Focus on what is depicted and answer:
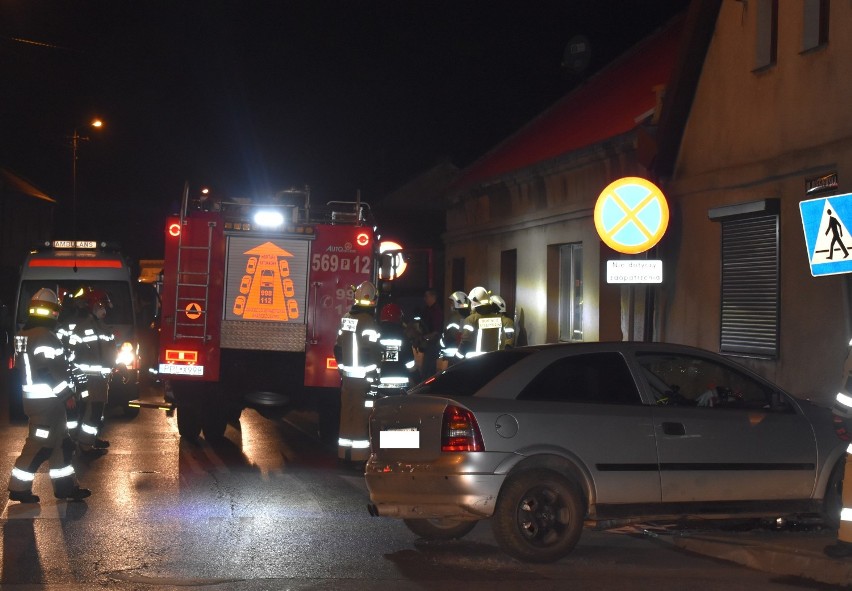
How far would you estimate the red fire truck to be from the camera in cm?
1353

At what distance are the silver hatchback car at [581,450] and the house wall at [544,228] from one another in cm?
786

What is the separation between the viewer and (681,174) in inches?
585

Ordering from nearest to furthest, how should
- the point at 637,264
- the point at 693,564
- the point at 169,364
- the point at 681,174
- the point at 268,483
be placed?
the point at 693,564 < the point at 268,483 < the point at 637,264 < the point at 169,364 < the point at 681,174

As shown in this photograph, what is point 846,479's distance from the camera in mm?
7523

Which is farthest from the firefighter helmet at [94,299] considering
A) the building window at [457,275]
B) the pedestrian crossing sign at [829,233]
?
the building window at [457,275]

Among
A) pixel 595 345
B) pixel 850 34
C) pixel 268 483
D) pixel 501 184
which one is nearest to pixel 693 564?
pixel 595 345

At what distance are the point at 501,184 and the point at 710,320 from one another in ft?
25.5

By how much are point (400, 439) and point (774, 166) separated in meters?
6.75

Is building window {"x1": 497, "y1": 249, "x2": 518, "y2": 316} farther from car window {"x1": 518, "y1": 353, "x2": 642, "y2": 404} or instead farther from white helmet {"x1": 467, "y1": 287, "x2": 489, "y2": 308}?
car window {"x1": 518, "y1": 353, "x2": 642, "y2": 404}

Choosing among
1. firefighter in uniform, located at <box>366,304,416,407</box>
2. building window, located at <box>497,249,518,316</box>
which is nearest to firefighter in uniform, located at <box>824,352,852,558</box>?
firefighter in uniform, located at <box>366,304,416,407</box>

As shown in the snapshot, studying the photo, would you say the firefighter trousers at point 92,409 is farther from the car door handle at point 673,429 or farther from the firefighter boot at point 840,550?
the firefighter boot at point 840,550

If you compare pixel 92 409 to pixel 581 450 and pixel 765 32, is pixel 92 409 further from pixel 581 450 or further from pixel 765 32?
pixel 765 32

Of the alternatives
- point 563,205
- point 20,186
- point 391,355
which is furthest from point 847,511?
point 20,186

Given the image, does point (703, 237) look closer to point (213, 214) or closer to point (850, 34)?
point (850, 34)
